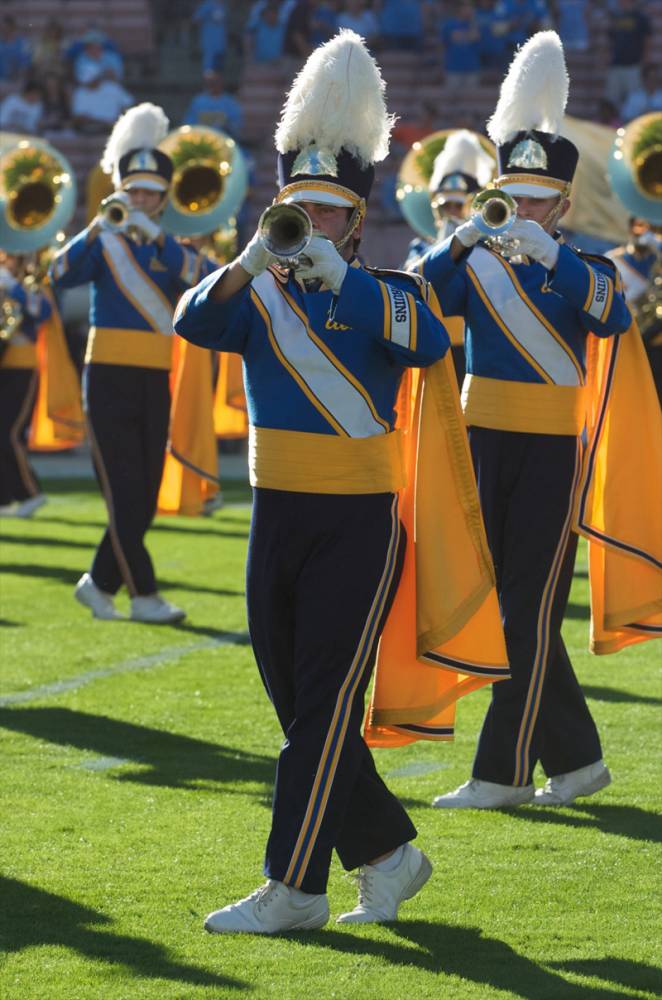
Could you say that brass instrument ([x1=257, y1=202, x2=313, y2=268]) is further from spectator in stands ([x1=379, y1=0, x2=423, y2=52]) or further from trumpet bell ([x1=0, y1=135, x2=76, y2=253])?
spectator in stands ([x1=379, y1=0, x2=423, y2=52])

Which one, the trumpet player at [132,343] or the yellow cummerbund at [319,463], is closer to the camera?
the yellow cummerbund at [319,463]

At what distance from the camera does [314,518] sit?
13.2 feet

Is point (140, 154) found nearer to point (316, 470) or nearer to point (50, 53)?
point (316, 470)

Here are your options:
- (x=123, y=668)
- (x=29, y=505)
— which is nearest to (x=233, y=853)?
(x=123, y=668)

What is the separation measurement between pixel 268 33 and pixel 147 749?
1558cm

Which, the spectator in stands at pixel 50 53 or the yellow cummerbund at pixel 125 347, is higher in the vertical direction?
the spectator in stands at pixel 50 53

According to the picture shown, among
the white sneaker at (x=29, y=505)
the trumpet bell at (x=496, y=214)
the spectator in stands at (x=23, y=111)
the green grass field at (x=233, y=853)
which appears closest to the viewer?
the green grass field at (x=233, y=853)

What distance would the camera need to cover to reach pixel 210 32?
2069 centimetres

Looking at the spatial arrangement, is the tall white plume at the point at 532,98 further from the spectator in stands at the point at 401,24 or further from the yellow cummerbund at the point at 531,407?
the spectator in stands at the point at 401,24

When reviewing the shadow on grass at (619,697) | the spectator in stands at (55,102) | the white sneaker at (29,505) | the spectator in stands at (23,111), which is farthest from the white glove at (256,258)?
the spectator in stands at (55,102)

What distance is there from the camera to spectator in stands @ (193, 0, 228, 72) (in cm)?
2069

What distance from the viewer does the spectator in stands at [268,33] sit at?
2033 cm

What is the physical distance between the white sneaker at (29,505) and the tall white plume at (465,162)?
168 inches

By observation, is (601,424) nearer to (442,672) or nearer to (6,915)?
(442,672)
